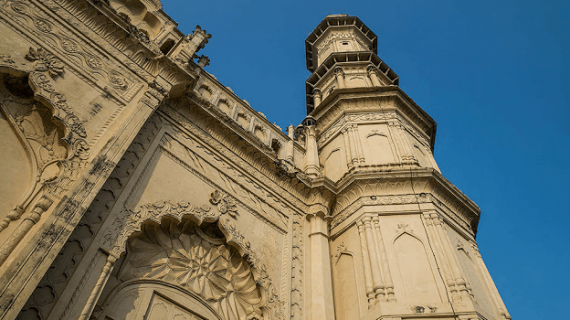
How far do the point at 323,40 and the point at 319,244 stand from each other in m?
16.0

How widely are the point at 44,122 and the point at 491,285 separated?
9.86m

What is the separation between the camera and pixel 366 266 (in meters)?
8.97

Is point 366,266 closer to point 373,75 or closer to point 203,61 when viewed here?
point 203,61

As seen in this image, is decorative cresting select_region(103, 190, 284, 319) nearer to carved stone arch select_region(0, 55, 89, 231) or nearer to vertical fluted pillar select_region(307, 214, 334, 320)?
vertical fluted pillar select_region(307, 214, 334, 320)

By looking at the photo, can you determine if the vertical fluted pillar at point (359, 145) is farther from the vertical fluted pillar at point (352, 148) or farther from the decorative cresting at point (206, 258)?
the decorative cresting at point (206, 258)

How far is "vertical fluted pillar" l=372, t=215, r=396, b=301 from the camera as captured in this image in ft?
27.1

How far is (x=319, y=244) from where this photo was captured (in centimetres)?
980

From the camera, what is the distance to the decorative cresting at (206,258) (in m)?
7.28

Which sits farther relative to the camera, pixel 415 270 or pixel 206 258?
pixel 415 270

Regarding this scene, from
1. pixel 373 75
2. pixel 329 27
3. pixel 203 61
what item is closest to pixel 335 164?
pixel 203 61

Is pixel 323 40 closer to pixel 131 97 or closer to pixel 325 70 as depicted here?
pixel 325 70

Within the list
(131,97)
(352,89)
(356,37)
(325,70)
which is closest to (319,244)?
(131,97)

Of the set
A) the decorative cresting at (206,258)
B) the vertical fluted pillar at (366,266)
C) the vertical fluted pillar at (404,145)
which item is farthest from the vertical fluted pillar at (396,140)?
the decorative cresting at (206,258)

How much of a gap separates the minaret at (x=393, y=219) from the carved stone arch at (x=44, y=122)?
19.7ft
